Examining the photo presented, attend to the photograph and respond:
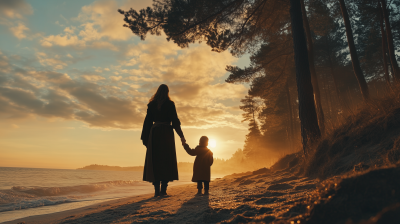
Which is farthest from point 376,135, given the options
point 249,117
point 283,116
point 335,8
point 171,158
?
point 249,117

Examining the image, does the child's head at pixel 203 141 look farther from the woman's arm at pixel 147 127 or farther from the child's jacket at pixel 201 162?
the woman's arm at pixel 147 127

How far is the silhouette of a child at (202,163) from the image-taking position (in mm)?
5449

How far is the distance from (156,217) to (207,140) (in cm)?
326

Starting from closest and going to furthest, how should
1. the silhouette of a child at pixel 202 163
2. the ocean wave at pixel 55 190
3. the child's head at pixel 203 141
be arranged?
the silhouette of a child at pixel 202 163 → the child's head at pixel 203 141 → the ocean wave at pixel 55 190

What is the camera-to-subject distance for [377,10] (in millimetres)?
15617

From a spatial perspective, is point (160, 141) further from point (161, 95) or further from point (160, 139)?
point (161, 95)

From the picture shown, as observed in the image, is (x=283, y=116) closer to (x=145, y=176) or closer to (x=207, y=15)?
(x=207, y=15)

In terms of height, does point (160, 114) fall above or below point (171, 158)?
above

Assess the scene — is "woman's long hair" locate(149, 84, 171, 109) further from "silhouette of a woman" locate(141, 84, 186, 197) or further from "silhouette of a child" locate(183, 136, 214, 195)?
"silhouette of a child" locate(183, 136, 214, 195)

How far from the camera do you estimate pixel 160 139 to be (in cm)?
512

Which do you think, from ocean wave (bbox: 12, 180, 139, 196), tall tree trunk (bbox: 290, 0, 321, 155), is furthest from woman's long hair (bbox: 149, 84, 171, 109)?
ocean wave (bbox: 12, 180, 139, 196)

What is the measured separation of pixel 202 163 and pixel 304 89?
434cm

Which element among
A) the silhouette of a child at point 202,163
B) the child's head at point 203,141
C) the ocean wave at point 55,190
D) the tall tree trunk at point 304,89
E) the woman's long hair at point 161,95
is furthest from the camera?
the ocean wave at point 55,190

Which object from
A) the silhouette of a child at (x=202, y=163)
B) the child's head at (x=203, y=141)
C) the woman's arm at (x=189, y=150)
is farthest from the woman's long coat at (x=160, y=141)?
the child's head at (x=203, y=141)
